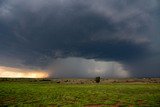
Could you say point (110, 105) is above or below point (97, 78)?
below

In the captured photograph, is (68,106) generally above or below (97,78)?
below

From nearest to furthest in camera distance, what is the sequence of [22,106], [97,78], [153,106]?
[153,106] → [22,106] → [97,78]

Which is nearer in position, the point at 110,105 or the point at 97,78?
the point at 110,105

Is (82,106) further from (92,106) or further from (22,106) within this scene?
(22,106)

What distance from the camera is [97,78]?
5108 inches

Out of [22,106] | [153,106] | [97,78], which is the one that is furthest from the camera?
[97,78]

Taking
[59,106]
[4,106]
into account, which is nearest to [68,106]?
[59,106]

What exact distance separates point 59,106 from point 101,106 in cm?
506

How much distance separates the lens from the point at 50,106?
88.1 ft

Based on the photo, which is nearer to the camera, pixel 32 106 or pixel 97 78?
pixel 32 106

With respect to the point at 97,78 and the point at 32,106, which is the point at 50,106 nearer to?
the point at 32,106

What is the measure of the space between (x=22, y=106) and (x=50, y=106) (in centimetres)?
339

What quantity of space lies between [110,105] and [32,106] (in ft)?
31.2

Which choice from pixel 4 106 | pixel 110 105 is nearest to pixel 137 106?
pixel 110 105
